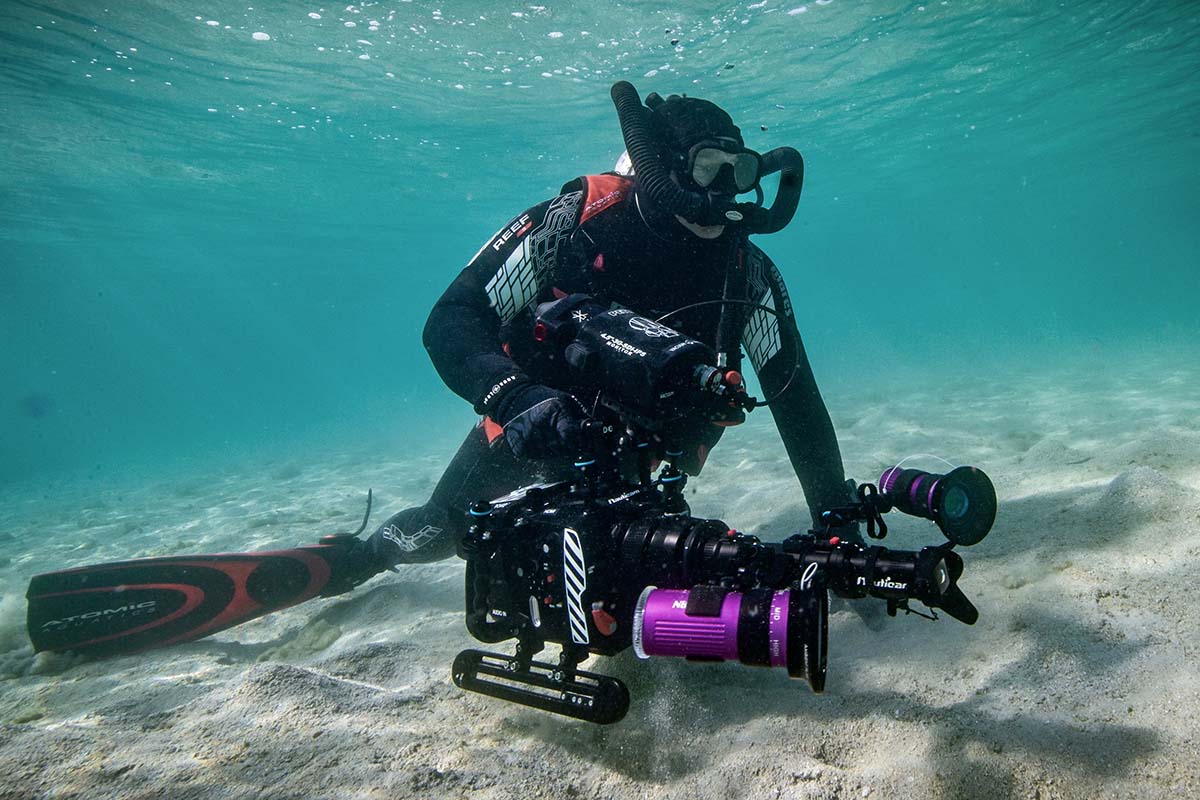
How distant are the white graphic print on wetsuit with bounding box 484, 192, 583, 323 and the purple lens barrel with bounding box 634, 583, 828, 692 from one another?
2214mm

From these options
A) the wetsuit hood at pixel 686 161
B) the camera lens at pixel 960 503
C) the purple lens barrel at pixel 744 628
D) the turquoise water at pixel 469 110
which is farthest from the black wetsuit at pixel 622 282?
the turquoise water at pixel 469 110

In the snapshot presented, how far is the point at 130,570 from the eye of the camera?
413 cm

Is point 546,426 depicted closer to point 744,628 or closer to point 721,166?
point 744,628

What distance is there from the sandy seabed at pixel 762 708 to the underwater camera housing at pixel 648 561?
36 centimetres

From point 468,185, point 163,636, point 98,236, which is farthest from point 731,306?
point 98,236

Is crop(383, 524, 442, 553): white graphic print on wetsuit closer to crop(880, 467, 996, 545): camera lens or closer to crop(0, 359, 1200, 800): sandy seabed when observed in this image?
crop(0, 359, 1200, 800): sandy seabed

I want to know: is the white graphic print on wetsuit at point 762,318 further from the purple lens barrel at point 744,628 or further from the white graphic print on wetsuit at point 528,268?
the purple lens barrel at point 744,628

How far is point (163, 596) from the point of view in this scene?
4113mm

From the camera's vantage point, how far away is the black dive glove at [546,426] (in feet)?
7.18

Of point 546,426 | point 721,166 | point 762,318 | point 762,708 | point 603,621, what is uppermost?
point 721,166

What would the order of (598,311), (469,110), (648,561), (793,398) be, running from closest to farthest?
(648,561), (598,311), (793,398), (469,110)

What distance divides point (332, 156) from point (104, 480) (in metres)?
15.1

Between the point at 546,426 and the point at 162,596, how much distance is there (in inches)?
147

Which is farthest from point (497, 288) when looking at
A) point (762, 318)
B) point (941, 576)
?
point (941, 576)
